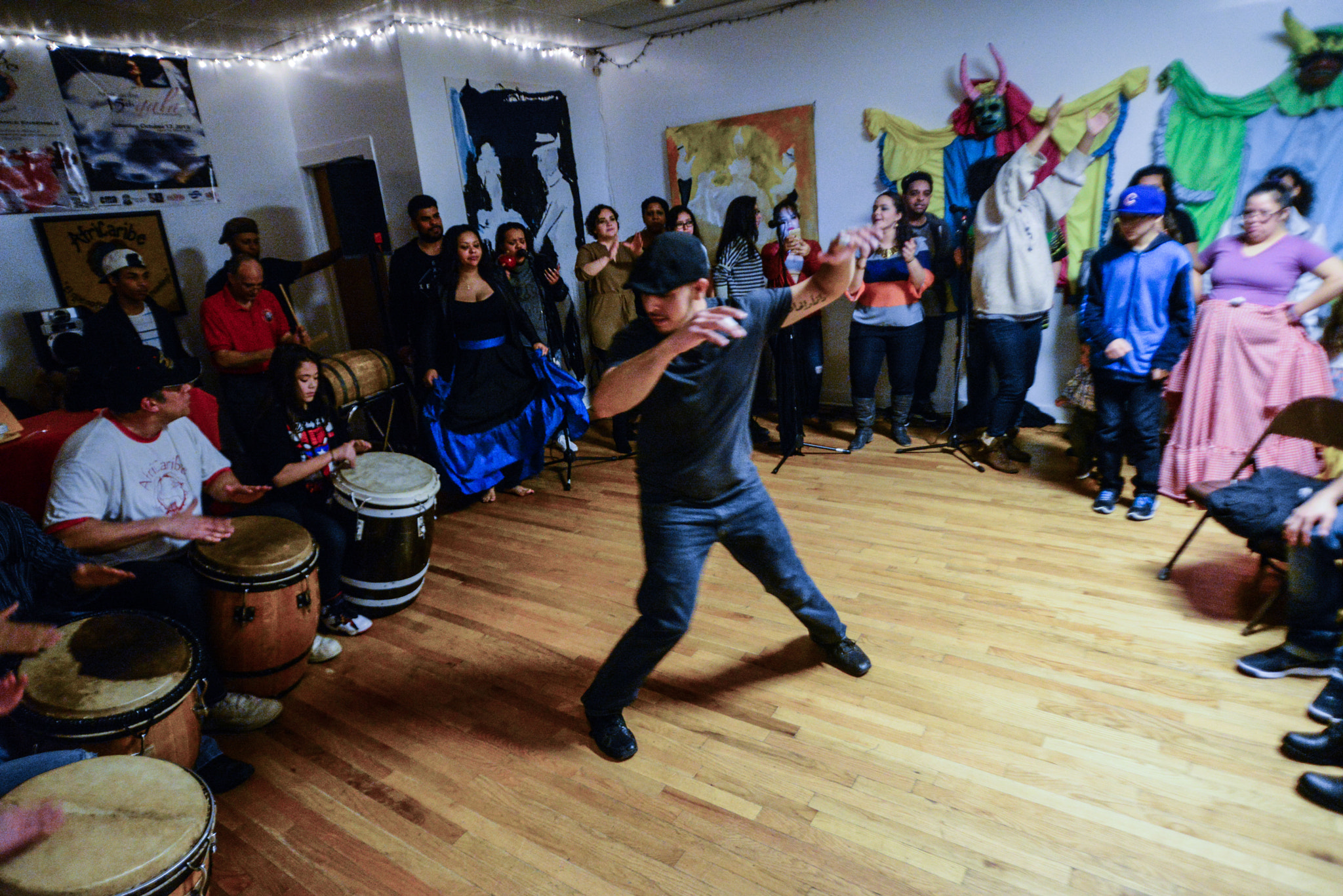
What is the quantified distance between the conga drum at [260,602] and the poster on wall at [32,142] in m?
3.23

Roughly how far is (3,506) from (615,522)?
2.62 meters

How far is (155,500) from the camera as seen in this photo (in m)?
2.48

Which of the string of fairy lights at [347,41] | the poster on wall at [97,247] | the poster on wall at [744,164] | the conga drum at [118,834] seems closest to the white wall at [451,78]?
the string of fairy lights at [347,41]

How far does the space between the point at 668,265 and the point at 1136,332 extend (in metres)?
2.86

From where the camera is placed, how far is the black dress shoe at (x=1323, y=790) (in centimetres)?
192

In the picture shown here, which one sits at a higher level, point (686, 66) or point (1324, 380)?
point (686, 66)

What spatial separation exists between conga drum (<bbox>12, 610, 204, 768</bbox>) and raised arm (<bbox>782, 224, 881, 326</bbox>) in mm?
1964

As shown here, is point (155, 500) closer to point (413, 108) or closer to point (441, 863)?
point (441, 863)

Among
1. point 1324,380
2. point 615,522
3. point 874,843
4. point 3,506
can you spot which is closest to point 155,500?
point 3,506

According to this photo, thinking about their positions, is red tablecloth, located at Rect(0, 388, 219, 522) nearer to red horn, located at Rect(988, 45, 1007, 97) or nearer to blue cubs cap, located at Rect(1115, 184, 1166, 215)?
blue cubs cap, located at Rect(1115, 184, 1166, 215)

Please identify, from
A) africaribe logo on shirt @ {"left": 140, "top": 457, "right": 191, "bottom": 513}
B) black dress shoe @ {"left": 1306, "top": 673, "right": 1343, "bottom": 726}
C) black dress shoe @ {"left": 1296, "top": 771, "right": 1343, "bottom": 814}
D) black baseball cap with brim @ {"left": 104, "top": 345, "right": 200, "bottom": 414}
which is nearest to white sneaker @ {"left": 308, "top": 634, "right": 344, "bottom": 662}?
africaribe logo on shirt @ {"left": 140, "top": 457, "right": 191, "bottom": 513}

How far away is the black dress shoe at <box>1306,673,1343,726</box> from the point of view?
2.19 metres

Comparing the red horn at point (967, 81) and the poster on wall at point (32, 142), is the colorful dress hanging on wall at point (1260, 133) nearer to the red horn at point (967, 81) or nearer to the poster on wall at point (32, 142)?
the red horn at point (967, 81)

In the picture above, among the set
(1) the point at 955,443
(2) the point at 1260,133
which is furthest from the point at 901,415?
(2) the point at 1260,133
